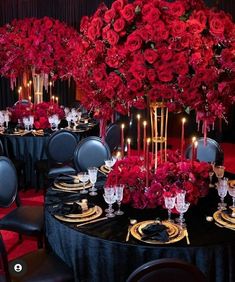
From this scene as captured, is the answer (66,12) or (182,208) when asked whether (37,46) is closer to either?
(182,208)

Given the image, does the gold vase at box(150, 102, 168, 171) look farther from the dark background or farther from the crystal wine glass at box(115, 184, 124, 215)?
the dark background

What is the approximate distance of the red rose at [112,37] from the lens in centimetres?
262

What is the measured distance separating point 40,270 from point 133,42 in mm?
1539

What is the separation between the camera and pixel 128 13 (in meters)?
2.61

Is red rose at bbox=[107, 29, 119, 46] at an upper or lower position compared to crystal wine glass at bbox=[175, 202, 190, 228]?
upper

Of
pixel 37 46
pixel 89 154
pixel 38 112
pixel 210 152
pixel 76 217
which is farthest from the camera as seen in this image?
pixel 38 112

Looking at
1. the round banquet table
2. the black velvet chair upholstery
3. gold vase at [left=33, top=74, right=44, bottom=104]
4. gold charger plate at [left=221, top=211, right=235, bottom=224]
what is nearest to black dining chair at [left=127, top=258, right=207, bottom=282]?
the round banquet table

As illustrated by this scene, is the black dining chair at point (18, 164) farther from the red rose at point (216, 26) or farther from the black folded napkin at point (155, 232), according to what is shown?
the red rose at point (216, 26)

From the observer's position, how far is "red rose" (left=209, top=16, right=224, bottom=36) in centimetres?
258

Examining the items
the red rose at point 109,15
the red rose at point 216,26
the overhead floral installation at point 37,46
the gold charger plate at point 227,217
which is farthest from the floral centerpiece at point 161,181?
the overhead floral installation at point 37,46

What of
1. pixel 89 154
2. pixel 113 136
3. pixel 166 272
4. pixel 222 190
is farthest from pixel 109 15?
pixel 113 136

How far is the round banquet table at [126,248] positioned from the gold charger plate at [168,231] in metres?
0.03

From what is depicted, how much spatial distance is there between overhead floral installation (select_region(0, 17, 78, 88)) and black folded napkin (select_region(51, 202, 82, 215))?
10.5 feet

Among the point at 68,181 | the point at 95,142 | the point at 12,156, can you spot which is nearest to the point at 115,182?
the point at 68,181
